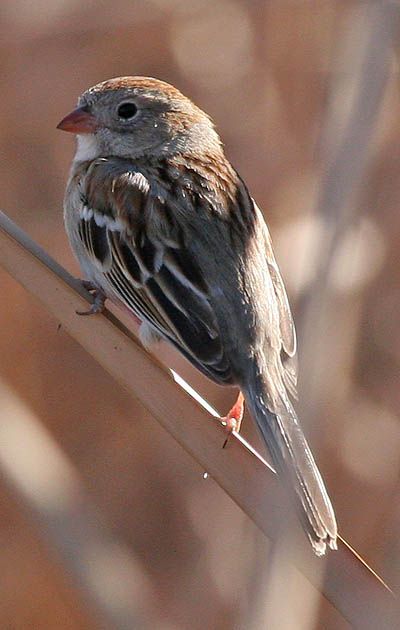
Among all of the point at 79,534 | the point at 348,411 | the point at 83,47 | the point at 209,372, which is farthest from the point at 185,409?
the point at 83,47

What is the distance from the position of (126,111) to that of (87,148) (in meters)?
0.13

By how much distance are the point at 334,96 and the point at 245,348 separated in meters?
0.55

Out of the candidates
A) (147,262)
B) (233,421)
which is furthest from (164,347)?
(233,421)

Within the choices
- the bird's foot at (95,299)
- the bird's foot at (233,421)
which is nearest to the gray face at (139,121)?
the bird's foot at (95,299)

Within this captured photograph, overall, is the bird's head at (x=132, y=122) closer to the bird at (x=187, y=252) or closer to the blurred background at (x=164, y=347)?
the bird at (x=187, y=252)

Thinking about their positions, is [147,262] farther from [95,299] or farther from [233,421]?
[233,421]

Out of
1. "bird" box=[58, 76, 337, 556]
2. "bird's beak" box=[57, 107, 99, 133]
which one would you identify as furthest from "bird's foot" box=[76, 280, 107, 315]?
"bird's beak" box=[57, 107, 99, 133]

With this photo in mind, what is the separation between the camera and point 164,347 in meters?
2.84

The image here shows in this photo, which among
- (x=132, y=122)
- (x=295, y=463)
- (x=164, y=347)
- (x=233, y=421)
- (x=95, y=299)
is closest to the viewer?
(x=295, y=463)

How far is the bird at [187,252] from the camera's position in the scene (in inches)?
73.4

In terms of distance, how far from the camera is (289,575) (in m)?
1.30

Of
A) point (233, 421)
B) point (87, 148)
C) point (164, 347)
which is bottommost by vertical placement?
point (164, 347)

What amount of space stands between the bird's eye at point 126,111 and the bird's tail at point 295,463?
882 mm

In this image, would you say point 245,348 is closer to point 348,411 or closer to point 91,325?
point 91,325
